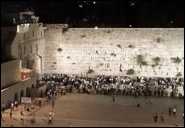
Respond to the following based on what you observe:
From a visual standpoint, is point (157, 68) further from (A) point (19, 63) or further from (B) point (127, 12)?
(A) point (19, 63)

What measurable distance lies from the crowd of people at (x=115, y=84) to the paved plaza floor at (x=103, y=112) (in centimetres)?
124

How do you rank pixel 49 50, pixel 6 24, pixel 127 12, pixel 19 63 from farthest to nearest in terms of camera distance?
pixel 127 12, pixel 49 50, pixel 6 24, pixel 19 63

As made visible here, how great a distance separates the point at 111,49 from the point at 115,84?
332cm

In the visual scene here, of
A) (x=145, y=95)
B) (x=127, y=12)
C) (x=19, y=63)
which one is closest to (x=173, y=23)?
(x=127, y=12)

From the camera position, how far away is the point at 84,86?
44406 mm

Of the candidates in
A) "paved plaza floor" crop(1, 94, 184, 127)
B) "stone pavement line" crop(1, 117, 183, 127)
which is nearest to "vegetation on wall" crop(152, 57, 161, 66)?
"paved plaza floor" crop(1, 94, 184, 127)

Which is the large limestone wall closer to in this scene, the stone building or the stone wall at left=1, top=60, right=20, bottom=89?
the stone building

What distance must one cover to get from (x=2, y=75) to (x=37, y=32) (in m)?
9.12

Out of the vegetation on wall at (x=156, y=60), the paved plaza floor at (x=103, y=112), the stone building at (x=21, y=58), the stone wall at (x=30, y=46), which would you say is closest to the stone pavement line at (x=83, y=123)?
the paved plaza floor at (x=103, y=112)

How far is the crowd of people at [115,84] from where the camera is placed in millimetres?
43219

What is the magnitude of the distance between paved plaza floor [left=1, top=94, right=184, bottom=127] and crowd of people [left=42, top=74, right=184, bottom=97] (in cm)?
124

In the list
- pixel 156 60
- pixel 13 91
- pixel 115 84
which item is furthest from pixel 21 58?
pixel 156 60

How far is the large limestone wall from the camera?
45344 mm

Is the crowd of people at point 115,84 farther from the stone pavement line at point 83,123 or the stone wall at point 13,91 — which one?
the stone pavement line at point 83,123
